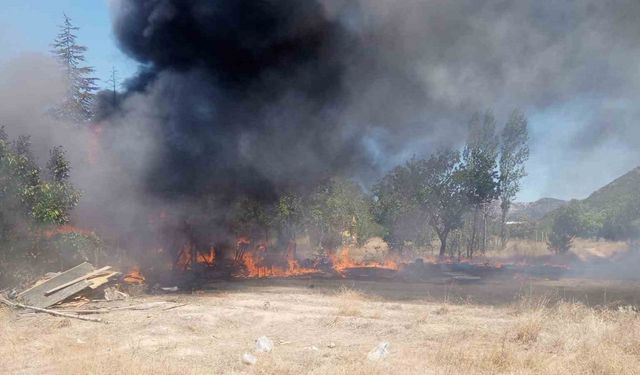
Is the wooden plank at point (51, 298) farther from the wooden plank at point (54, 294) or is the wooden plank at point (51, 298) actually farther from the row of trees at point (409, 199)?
the row of trees at point (409, 199)

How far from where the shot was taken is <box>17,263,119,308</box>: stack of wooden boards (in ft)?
→ 42.2

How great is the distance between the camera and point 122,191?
2061 cm

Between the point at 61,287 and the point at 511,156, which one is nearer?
the point at 61,287

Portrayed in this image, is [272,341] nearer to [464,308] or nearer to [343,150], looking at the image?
[464,308]

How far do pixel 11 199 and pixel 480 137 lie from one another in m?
25.8

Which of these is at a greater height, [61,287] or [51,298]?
[61,287]

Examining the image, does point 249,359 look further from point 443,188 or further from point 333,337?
point 443,188

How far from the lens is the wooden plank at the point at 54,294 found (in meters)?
12.8

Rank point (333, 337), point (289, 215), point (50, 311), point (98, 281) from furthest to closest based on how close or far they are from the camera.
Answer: point (289, 215) → point (98, 281) → point (50, 311) → point (333, 337)

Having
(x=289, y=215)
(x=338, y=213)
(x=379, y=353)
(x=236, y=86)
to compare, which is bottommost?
(x=379, y=353)

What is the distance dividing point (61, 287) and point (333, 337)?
7.75m

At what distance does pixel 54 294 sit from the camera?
42.7 ft

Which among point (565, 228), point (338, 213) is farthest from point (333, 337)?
point (565, 228)

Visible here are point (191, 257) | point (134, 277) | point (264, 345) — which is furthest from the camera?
point (191, 257)
